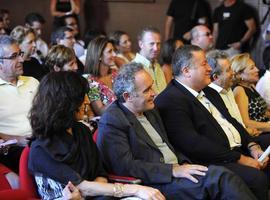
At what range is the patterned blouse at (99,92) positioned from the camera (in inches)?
156

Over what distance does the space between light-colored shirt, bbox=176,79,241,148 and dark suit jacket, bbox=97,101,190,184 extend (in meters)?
0.77

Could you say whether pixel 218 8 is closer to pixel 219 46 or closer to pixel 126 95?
pixel 219 46

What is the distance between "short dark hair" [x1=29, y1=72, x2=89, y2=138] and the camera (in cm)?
231

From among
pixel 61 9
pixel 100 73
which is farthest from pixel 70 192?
pixel 61 9

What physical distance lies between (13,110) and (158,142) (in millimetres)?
1124

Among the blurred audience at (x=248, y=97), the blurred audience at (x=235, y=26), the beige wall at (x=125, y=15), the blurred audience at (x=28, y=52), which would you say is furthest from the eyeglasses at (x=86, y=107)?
the beige wall at (x=125, y=15)

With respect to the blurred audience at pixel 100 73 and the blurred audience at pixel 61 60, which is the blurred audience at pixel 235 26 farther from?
the blurred audience at pixel 61 60

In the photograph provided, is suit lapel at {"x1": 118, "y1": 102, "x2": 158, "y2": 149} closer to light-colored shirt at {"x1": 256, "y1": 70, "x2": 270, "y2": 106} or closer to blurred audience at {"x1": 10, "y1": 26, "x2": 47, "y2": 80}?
blurred audience at {"x1": 10, "y1": 26, "x2": 47, "y2": 80}

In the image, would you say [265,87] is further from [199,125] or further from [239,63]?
[199,125]

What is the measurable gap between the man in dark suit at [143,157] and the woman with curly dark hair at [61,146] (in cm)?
23

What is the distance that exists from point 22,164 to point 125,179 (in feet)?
1.78

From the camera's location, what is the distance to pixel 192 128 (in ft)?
10.1

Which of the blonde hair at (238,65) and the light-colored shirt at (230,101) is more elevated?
the blonde hair at (238,65)

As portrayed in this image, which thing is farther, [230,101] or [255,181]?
[230,101]
